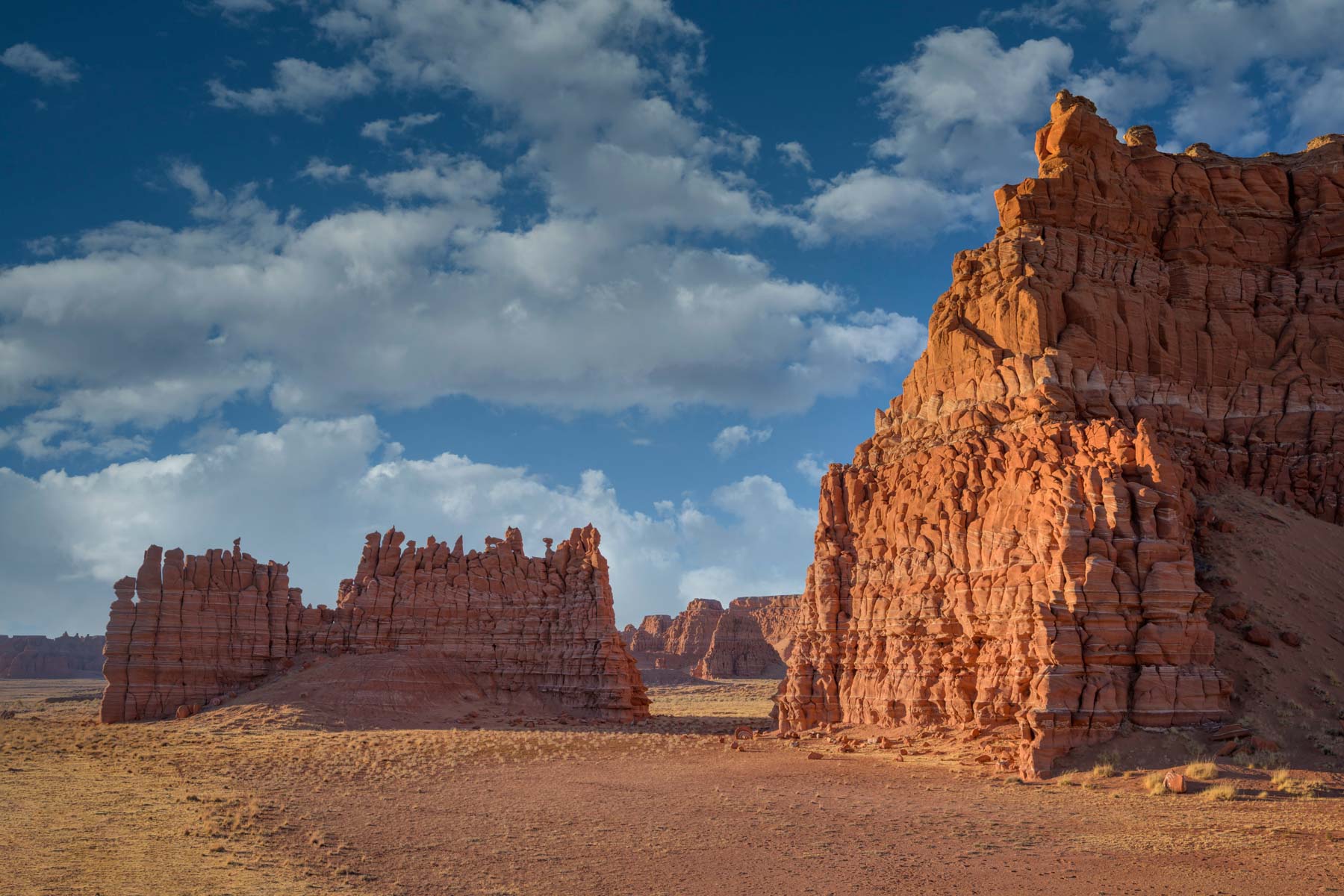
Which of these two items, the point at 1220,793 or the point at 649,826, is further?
the point at 649,826

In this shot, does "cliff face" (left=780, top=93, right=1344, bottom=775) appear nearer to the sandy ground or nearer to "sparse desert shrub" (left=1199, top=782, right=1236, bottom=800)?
the sandy ground

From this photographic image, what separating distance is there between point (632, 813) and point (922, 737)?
43.3 feet

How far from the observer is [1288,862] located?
1563 cm

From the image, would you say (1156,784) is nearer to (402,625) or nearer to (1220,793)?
(1220,793)

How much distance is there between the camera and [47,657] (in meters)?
155

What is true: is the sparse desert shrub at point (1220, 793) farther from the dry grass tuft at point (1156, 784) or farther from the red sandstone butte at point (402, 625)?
the red sandstone butte at point (402, 625)

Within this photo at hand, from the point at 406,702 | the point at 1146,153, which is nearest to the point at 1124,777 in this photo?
the point at 1146,153

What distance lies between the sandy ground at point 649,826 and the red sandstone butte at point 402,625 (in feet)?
41.1

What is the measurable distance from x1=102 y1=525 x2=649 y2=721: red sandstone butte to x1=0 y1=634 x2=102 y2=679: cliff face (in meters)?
128

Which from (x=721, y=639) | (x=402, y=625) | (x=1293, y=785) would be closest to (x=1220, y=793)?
(x=1293, y=785)

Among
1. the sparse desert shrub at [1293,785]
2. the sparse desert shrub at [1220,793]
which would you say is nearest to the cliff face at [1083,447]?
the sparse desert shrub at [1293,785]

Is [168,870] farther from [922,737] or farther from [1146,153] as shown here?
[1146,153]

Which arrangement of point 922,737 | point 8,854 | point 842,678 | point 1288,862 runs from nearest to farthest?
point 1288,862 < point 8,854 < point 922,737 < point 842,678

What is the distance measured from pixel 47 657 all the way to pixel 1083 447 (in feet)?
567
